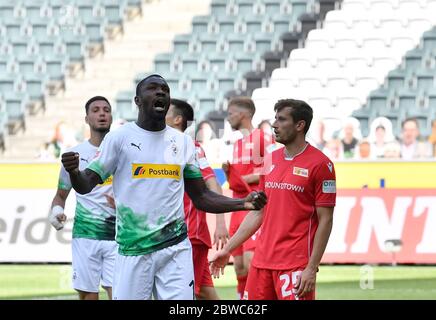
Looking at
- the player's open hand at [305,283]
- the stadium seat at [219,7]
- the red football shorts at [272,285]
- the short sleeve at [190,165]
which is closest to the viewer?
the short sleeve at [190,165]

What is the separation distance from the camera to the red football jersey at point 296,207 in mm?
7477

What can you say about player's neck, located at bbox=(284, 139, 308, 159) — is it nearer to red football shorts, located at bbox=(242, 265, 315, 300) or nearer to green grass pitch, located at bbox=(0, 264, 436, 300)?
red football shorts, located at bbox=(242, 265, 315, 300)

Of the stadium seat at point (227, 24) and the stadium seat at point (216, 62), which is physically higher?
the stadium seat at point (227, 24)

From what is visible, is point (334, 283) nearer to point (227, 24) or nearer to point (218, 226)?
point (218, 226)

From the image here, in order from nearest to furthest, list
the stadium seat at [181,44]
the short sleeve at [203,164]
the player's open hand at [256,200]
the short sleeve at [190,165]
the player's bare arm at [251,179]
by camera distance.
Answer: the player's open hand at [256,200]
the short sleeve at [190,165]
the short sleeve at [203,164]
the player's bare arm at [251,179]
the stadium seat at [181,44]

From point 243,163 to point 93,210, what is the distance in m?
2.23

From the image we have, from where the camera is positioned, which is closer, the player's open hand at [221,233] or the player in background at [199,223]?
the player in background at [199,223]

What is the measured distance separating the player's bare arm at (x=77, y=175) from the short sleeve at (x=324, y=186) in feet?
5.15

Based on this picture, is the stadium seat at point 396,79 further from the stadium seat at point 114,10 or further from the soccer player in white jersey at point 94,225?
the soccer player in white jersey at point 94,225

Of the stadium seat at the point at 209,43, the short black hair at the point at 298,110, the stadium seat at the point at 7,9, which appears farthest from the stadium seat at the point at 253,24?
the short black hair at the point at 298,110

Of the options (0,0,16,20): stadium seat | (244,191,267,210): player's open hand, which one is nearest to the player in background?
(244,191,267,210): player's open hand

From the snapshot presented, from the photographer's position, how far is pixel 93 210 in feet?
32.4

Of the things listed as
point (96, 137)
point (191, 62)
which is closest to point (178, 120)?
point (96, 137)
